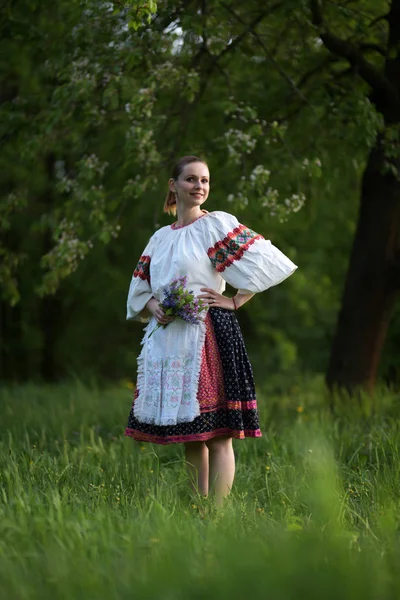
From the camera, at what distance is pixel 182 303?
381 cm

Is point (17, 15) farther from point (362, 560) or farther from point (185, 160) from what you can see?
point (362, 560)

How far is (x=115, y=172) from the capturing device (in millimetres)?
6770

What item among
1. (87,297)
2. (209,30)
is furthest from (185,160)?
(87,297)

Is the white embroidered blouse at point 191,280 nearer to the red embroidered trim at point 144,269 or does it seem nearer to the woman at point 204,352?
the woman at point 204,352

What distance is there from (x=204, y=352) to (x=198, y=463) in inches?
22.8

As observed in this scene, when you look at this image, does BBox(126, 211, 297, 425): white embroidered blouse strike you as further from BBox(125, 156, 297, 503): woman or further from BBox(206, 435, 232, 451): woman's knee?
BBox(206, 435, 232, 451): woman's knee

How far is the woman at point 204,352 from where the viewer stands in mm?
3863

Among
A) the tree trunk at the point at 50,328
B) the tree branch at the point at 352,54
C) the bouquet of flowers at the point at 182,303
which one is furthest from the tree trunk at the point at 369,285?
the tree trunk at the point at 50,328

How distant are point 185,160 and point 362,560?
2.26m

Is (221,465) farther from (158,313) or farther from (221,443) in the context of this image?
(158,313)

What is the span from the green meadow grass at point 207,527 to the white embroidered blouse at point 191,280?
16.6 inches

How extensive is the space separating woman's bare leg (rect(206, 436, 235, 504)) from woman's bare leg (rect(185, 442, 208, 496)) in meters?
0.04

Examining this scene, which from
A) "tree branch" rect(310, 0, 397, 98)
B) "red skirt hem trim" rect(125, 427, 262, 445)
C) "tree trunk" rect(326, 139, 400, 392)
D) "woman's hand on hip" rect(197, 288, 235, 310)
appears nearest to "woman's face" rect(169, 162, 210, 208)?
"woman's hand on hip" rect(197, 288, 235, 310)

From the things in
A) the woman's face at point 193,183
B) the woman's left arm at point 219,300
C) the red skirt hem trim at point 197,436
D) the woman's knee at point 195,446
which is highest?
the woman's face at point 193,183
